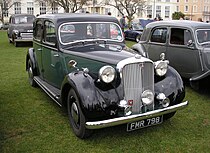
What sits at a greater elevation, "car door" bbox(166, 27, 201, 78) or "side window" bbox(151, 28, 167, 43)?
"side window" bbox(151, 28, 167, 43)

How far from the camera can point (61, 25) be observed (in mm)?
4715

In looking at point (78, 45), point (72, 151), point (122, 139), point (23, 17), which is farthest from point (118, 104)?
point (23, 17)

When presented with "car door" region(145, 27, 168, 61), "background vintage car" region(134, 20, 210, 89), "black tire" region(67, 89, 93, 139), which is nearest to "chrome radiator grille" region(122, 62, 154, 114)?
"black tire" region(67, 89, 93, 139)

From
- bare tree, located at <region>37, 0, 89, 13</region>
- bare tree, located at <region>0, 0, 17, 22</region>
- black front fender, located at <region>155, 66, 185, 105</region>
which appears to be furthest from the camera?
bare tree, located at <region>0, 0, 17, 22</region>

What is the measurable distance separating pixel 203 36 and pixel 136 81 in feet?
11.3

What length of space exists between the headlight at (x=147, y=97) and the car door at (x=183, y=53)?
2.82m

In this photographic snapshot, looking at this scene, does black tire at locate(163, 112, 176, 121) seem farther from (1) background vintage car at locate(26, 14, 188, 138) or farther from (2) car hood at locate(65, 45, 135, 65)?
(2) car hood at locate(65, 45, 135, 65)

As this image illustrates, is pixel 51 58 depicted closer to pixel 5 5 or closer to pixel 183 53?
pixel 183 53

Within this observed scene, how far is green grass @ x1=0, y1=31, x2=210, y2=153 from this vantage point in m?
3.58

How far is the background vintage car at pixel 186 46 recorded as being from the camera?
19.5 ft

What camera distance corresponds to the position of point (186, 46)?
20.6 ft

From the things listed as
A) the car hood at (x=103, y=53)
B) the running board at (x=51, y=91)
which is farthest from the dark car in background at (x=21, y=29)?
the car hood at (x=103, y=53)

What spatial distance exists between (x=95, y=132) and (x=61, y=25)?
80.0 inches

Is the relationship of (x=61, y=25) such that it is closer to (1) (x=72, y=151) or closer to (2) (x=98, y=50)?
(2) (x=98, y=50)
